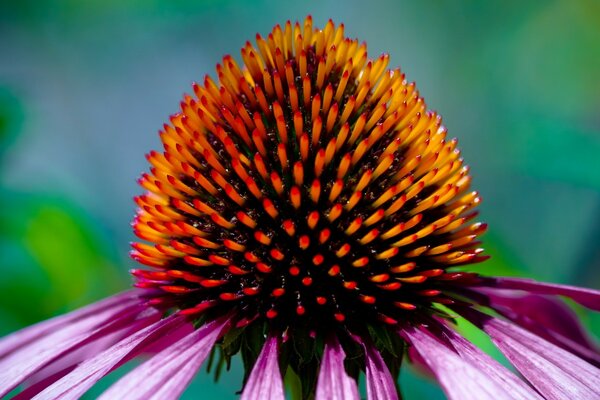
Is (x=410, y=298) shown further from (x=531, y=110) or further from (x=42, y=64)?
(x=42, y=64)

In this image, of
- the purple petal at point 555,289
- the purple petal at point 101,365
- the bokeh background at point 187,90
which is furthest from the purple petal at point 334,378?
the bokeh background at point 187,90

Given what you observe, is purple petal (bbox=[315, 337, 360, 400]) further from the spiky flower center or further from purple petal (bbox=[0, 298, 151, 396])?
purple petal (bbox=[0, 298, 151, 396])

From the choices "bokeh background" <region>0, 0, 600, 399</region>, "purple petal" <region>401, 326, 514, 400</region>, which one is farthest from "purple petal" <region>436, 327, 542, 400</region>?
"bokeh background" <region>0, 0, 600, 399</region>

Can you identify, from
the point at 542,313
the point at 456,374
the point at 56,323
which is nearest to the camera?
the point at 456,374

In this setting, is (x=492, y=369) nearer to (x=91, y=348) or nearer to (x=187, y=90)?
(x=91, y=348)

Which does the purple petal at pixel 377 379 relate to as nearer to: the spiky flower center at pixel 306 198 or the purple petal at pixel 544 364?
the spiky flower center at pixel 306 198

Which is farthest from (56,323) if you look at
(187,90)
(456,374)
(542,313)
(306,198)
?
(187,90)
